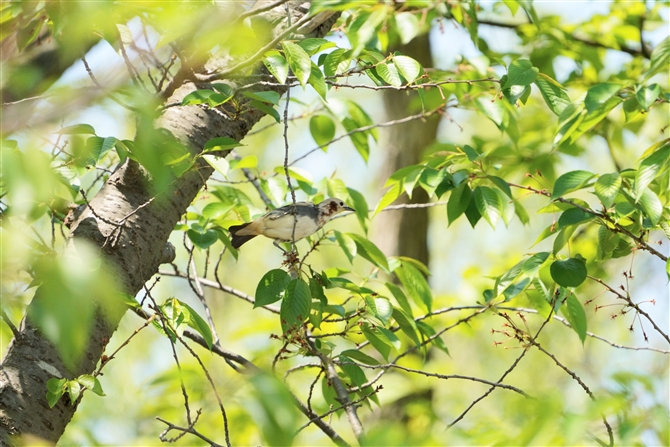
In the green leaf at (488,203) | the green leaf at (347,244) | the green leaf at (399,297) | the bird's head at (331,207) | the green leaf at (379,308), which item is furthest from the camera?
the bird's head at (331,207)

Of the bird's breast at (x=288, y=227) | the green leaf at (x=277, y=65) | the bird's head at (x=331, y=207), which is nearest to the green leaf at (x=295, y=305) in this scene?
the green leaf at (x=277, y=65)

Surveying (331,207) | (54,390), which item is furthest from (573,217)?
(331,207)

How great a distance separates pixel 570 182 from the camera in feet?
7.51

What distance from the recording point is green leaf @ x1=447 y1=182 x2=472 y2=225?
2.75 m

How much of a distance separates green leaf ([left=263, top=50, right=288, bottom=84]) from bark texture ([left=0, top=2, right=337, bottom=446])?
1.12ft

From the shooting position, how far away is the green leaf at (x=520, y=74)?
2.32 metres

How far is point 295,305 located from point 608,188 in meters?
1.17

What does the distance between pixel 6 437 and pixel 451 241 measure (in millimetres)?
14184

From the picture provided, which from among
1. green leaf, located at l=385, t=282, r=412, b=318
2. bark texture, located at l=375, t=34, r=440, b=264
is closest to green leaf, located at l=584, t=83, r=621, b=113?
green leaf, located at l=385, t=282, r=412, b=318

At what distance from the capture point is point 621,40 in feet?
17.9

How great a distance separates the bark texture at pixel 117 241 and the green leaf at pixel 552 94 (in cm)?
103

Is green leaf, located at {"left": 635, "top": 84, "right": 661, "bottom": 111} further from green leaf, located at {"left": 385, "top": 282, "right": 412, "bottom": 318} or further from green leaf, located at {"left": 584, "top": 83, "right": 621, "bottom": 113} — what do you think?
green leaf, located at {"left": 385, "top": 282, "right": 412, "bottom": 318}

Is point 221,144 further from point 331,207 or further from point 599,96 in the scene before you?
point 331,207

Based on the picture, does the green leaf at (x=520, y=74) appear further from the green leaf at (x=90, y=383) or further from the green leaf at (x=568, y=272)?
the green leaf at (x=90, y=383)
